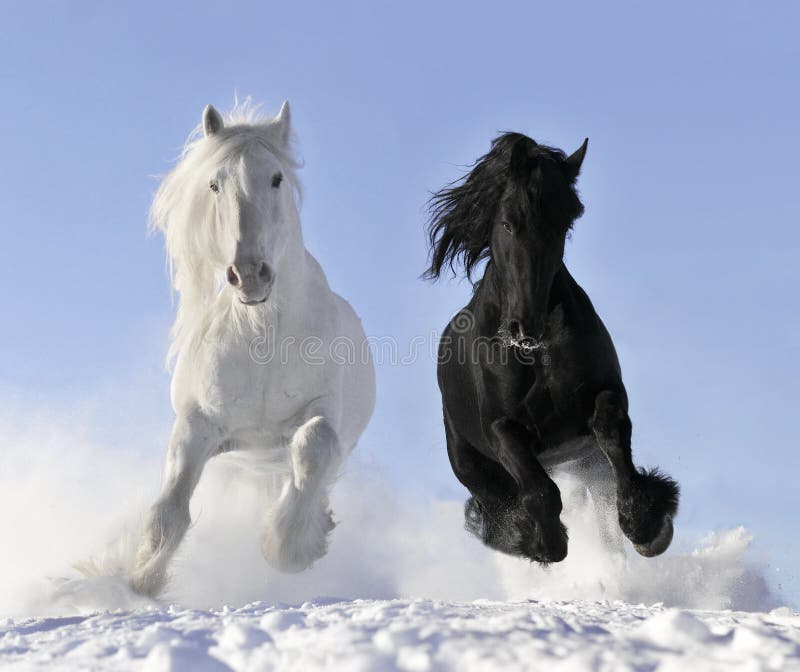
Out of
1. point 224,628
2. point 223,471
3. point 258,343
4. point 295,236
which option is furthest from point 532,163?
point 223,471

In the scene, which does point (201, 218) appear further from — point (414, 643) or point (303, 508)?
point (414, 643)

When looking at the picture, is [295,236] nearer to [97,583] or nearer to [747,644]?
[97,583]

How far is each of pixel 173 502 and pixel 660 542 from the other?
2.65m

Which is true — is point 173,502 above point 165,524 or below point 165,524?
above

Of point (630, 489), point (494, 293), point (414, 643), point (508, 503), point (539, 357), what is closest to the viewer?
point (414, 643)

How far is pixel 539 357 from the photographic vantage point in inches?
200

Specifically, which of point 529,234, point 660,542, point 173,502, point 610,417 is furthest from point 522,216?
point 173,502

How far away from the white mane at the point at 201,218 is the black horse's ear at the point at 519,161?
139cm

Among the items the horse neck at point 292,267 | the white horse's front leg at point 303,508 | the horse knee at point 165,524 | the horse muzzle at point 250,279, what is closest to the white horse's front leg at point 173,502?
the horse knee at point 165,524

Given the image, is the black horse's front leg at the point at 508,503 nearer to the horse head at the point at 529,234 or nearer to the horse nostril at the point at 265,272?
the horse head at the point at 529,234

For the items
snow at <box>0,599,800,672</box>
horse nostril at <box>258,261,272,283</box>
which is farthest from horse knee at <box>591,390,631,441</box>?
horse nostril at <box>258,261,272,283</box>

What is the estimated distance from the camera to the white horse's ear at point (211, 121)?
575cm

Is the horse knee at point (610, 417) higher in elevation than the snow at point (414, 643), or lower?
higher

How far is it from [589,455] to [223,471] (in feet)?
10.2
